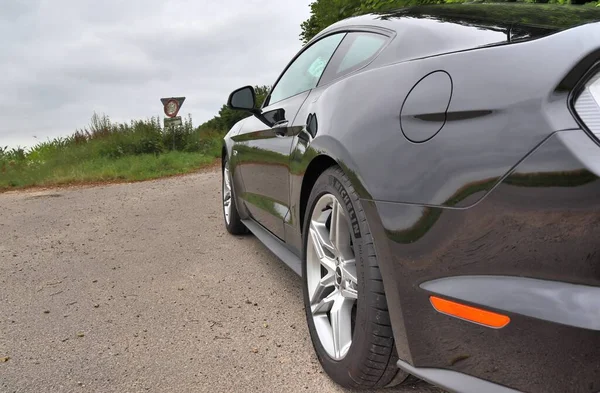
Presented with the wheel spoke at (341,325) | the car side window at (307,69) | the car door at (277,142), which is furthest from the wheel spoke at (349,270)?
the car side window at (307,69)

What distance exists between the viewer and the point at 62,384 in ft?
7.02

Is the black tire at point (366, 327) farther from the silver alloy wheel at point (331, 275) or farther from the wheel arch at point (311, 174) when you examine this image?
the wheel arch at point (311, 174)

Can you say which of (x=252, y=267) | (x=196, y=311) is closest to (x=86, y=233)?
(x=252, y=267)

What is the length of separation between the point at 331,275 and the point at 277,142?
1.01 m

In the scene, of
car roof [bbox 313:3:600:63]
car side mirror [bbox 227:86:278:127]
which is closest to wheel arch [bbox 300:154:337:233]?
car roof [bbox 313:3:600:63]

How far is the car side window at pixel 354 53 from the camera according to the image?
2.16 metres

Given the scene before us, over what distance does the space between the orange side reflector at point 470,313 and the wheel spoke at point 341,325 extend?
2.00 ft

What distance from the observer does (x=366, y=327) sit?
164 cm

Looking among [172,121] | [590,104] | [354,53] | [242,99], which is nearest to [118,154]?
[172,121]

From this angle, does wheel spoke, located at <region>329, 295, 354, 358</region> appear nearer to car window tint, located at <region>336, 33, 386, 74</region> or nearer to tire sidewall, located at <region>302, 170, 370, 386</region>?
tire sidewall, located at <region>302, 170, 370, 386</region>

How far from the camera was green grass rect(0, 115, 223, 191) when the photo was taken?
1171cm

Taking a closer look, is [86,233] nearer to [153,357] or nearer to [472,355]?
[153,357]

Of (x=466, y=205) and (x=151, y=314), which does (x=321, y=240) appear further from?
(x=151, y=314)

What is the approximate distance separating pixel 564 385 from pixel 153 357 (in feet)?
5.97
